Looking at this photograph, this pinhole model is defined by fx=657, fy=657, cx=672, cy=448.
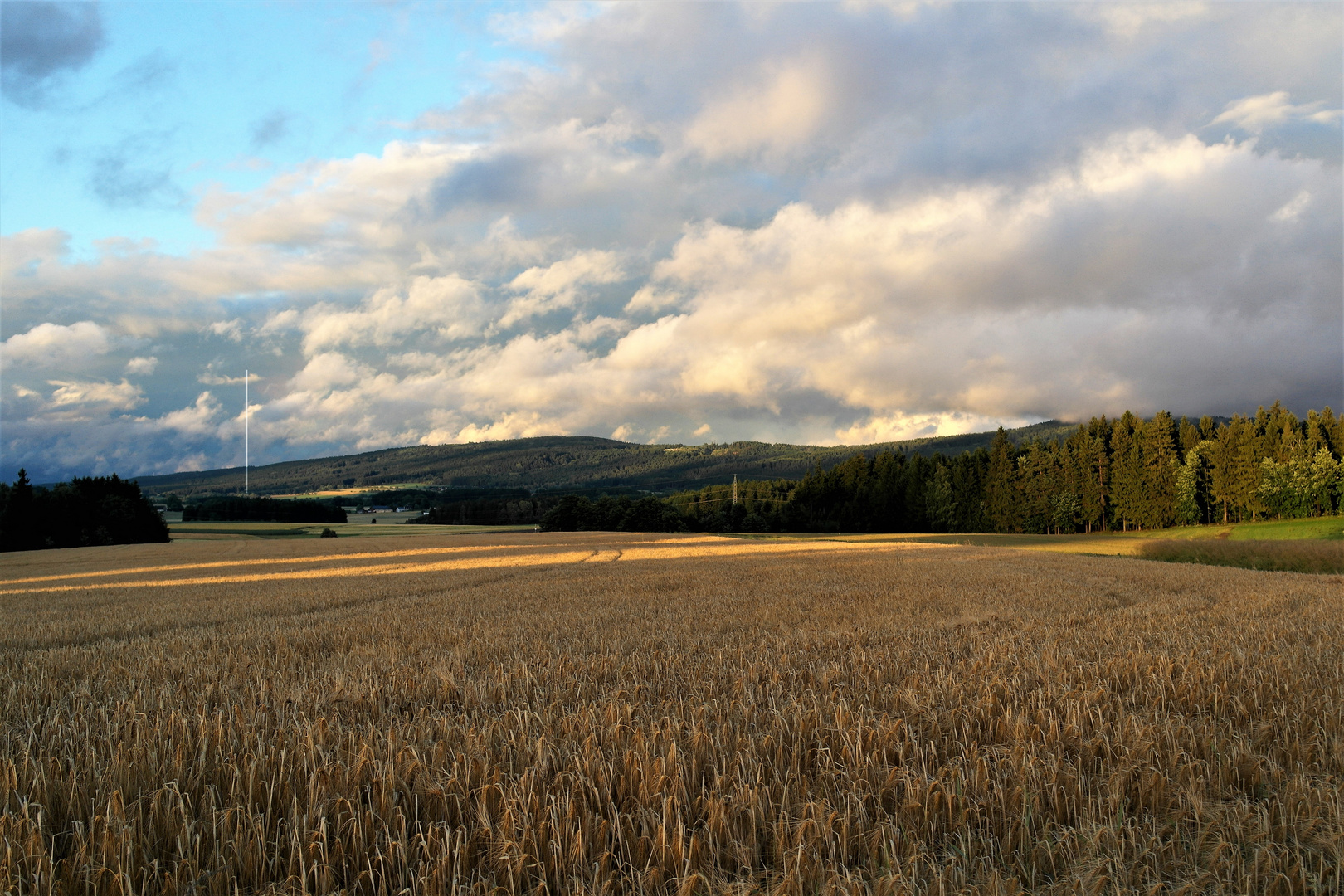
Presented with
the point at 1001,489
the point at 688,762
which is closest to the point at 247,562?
the point at 688,762

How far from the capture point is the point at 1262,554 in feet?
123

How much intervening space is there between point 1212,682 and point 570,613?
10503 mm

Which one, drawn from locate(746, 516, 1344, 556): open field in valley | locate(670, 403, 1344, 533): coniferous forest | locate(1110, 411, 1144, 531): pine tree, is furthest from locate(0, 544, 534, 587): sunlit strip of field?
locate(1110, 411, 1144, 531): pine tree

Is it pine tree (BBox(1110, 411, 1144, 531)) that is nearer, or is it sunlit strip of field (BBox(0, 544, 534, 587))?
sunlit strip of field (BBox(0, 544, 534, 587))

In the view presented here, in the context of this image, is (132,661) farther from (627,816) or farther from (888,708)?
(888,708)

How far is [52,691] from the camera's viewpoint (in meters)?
7.31

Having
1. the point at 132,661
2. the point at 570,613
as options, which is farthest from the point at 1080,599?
the point at 132,661

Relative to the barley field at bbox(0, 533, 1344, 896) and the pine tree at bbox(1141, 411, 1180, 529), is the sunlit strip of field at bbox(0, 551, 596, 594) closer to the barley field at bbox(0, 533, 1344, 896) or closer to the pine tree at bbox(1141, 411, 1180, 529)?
the barley field at bbox(0, 533, 1344, 896)

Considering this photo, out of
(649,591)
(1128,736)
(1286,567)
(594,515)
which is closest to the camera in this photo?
(1128,736)

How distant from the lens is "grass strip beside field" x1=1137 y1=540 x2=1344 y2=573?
33.3 meters

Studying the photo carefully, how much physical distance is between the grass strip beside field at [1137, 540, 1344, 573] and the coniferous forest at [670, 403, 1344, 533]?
4978 cm

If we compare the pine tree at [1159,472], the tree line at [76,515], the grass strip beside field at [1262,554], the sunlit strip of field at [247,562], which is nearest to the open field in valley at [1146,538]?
the grass strip beside field at [1262,554]

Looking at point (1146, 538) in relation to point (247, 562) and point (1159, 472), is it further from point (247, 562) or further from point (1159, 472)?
point (247, 562)

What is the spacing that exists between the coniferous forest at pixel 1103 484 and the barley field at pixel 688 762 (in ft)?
305
